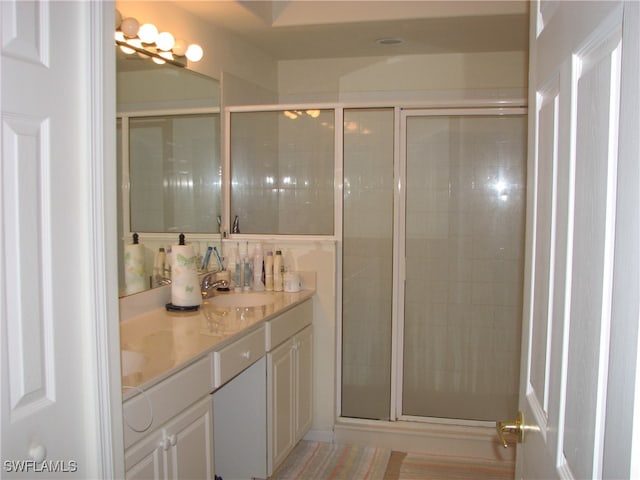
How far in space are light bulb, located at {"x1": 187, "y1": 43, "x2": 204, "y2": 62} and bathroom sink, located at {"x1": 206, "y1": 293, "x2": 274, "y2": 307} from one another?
123 centimetres

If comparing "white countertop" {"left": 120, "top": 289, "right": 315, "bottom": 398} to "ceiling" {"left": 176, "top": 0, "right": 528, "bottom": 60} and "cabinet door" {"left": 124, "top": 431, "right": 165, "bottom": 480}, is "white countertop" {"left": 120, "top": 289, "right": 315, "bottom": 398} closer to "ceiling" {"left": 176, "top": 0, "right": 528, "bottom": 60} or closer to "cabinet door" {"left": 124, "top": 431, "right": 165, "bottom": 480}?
"cabinet door" {"left": 124, "top": 431, "right": 165, "bottom": 480}

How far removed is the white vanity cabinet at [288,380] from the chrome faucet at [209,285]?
1.41ft

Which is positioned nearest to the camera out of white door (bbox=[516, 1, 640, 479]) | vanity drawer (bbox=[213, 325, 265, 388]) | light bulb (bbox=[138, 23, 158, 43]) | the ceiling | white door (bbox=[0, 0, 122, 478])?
white door (bbox=[516, 1, 640, 479])

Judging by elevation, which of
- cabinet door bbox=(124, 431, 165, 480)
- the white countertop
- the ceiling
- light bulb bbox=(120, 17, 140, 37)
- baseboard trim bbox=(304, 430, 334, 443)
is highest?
the ceiling

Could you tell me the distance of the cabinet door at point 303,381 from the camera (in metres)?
2.79

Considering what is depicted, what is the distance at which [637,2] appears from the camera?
52cm

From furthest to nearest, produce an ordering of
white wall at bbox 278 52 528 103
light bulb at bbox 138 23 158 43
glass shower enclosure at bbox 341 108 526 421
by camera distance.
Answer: white wall at bbox 278 52 528 103
glass shower enclosure at bbox 341 108 526 421
light bulb at bbox 138 23 158 43

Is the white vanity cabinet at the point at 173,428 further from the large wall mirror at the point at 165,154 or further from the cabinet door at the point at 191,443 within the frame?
the large wall mirror at the point at 165,154

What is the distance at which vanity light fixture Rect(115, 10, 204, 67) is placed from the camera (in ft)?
7.03

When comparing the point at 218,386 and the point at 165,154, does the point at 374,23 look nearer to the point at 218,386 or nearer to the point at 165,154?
the point at 165,154

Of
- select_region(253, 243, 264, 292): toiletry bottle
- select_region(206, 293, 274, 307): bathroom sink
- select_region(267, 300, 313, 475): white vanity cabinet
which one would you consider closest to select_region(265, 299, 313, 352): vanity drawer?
select_region(267, 300, 313, 475): white vanity cabinet

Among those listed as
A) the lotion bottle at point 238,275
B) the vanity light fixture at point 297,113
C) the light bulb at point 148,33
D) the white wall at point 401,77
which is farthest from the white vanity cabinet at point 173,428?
the white wall at point 401,77

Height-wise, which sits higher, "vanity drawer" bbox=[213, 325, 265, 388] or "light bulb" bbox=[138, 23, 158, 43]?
"light bulb" bbox=[138, 23, 158, 43]

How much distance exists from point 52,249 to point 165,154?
1.72 metres
